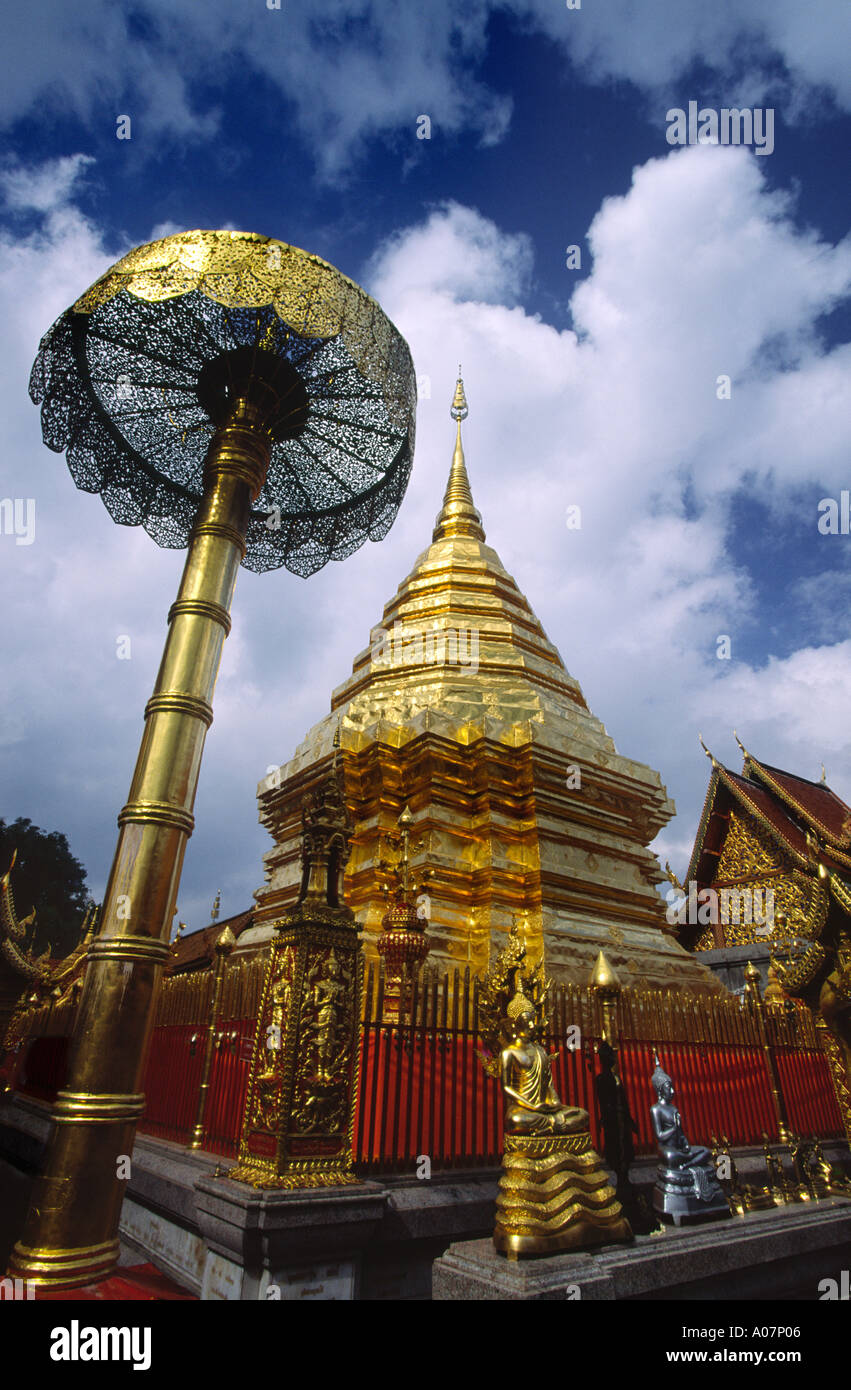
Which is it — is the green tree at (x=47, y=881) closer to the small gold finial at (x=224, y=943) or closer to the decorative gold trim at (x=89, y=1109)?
the small gold finial at (x=224, y=943)

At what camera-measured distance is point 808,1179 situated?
6.66 m

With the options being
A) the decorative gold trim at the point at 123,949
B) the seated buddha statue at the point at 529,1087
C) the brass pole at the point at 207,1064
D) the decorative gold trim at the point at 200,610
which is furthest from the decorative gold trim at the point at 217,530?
the brass pole at the point at 207,1064

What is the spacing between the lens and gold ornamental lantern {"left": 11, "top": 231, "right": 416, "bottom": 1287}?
12.3ft

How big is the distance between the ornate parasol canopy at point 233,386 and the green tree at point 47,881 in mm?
32035

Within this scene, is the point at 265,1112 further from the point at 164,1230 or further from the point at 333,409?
the point at 333,409

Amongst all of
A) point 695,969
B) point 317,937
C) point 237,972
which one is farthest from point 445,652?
point 317,937

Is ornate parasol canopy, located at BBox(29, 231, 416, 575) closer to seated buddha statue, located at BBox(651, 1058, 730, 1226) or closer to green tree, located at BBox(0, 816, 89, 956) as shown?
seated buddha statue, located at BBox(651, 1058, 730, 1226)

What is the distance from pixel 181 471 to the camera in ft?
22.7

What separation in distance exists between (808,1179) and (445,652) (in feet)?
26.5

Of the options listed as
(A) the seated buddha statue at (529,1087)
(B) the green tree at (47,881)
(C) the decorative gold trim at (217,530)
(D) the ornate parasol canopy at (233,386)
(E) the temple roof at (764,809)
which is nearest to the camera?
(A) the seated buddha statue at (529,1087)

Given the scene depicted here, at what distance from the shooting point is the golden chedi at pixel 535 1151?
384cm

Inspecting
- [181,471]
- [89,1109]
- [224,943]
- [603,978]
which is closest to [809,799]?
[603,978]

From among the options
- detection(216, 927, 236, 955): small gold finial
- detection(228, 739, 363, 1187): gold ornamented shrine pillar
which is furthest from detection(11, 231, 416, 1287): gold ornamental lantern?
detection(216, 927, 236, 955): small gold finial

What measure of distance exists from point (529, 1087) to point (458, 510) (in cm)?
1418
